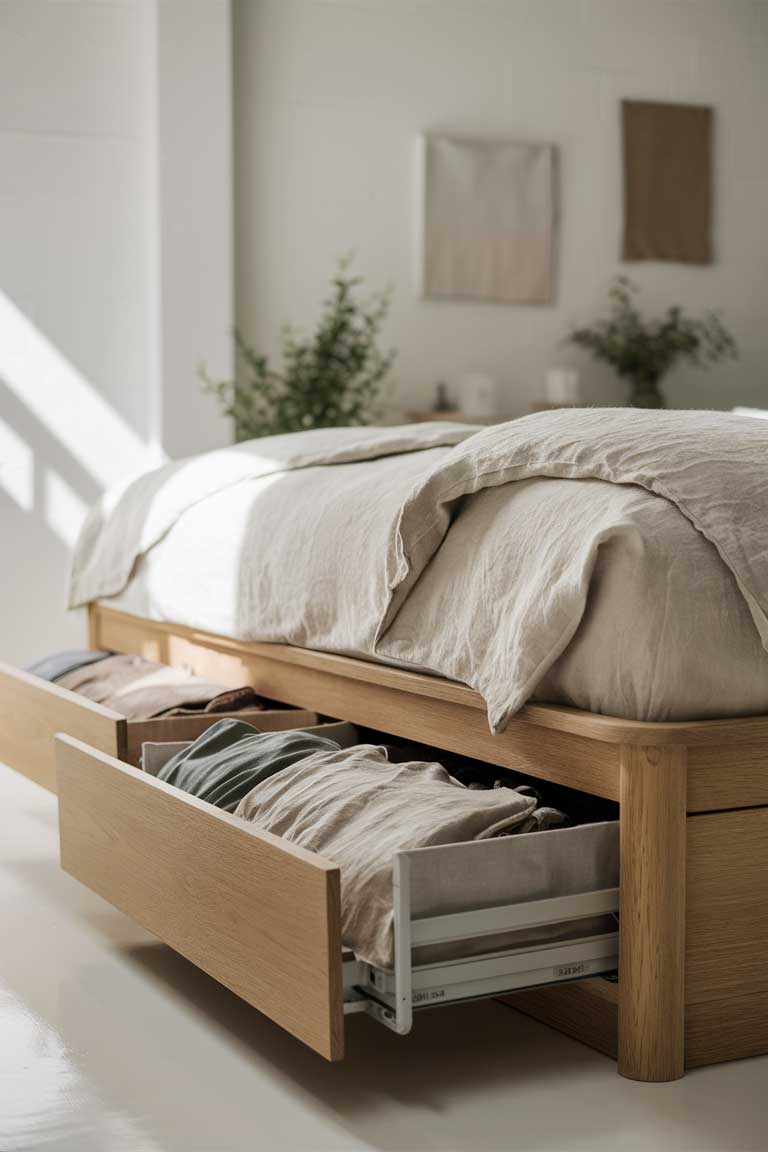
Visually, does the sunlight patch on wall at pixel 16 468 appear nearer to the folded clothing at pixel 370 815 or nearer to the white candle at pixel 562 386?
the white candle at pixel 562 386

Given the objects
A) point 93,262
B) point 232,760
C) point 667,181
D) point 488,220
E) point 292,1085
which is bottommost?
point 292,1085

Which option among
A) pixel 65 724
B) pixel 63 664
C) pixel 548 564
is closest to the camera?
pixel 548 564

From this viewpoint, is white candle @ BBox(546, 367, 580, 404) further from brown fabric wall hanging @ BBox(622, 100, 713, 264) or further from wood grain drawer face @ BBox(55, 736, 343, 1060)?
wood grain drawer face @ BBox(55, 736, 343, 1060)

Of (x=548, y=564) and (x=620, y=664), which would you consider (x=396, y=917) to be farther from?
(x=548, y=564)

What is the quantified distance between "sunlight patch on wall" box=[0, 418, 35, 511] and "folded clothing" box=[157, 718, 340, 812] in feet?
8.80

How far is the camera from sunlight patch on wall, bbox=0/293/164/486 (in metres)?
4.60

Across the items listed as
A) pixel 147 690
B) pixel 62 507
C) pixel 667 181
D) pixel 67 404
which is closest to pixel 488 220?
pixel 667 181

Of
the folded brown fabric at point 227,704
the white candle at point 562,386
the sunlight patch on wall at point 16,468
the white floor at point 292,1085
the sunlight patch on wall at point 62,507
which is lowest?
the white floor at point 292,1085

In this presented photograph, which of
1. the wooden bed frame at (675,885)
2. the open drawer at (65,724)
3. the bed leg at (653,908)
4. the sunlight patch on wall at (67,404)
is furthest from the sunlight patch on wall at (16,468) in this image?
the bed leg at (653,908)

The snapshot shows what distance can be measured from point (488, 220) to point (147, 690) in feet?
10.2

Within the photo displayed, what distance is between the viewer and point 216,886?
1686mm

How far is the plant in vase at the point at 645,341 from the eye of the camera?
534cm

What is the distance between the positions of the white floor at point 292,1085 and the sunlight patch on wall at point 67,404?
2.85 meters


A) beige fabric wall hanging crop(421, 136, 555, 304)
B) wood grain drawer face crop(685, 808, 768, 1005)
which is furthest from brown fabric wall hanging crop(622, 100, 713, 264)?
wood grain drawer face crop(685, 808, 768, 1005)
